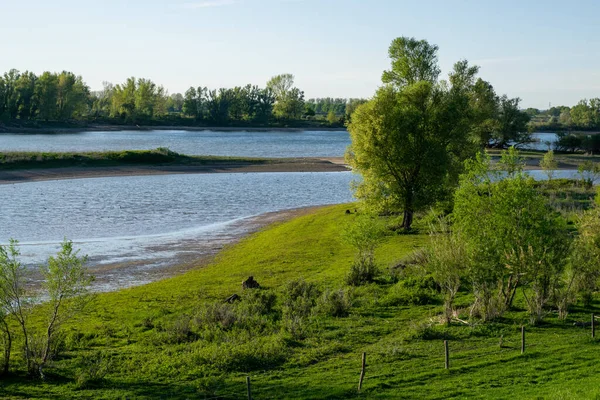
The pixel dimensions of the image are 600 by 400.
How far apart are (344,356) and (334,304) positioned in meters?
6.41

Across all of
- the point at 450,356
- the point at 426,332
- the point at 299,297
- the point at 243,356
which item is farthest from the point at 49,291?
the point at 450,356

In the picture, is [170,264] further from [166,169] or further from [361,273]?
[166,169]

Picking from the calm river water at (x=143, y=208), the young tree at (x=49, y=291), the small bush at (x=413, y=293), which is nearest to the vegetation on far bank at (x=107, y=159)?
the calm river water at (x=143, y=208)

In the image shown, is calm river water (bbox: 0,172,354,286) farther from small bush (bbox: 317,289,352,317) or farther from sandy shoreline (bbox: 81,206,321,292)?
small bush (bbox: 317,289,352,317)

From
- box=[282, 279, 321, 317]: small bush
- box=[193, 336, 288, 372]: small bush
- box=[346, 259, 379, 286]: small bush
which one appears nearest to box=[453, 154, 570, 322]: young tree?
box=[282, 279, 321, 317]: small bush

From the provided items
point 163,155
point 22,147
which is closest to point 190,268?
point 163,155

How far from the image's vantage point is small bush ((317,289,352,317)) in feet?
104

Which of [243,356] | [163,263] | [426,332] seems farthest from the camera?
[163,263]

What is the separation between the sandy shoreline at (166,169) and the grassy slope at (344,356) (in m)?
62.0

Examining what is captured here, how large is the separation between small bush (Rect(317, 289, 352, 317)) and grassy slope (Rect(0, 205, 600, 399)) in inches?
20.4

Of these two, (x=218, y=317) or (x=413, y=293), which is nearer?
(x=218, y=317)

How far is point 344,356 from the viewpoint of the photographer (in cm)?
2545

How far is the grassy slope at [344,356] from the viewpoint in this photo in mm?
21203

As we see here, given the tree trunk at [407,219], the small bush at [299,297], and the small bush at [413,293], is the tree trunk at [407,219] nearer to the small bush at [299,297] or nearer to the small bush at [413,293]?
the small bush at [413,293]
